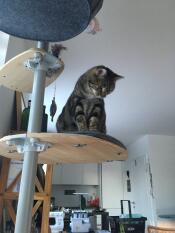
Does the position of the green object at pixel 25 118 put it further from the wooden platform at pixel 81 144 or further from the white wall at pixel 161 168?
the white wall at pixel 161 168

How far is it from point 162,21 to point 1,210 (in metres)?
1.61

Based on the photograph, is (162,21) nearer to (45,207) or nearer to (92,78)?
(92,78)

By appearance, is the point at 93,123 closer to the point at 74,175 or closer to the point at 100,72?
the point at 100,72

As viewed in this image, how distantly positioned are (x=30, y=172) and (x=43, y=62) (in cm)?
30

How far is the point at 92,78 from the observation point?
3.42 ft

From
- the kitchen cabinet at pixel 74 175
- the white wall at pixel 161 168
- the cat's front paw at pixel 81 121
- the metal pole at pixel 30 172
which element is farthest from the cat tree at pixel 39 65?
the kitchen cabinet at pixel 74 175

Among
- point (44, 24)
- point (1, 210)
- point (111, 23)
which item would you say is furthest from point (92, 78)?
point (111, 23)

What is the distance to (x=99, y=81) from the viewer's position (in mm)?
1052

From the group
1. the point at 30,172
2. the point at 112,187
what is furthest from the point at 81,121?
the point at 112,187

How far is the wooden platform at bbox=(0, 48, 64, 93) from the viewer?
1.98 ft

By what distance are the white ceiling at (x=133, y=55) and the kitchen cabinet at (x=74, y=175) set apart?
8.15 ft

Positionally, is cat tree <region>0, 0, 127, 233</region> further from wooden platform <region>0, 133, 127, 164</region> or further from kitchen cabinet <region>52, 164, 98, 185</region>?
kitchen cabinet <region>52, 164, 98, 185</region>

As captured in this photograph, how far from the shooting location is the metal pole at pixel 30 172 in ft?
1.53

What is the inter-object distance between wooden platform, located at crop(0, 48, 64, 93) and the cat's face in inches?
11.8
